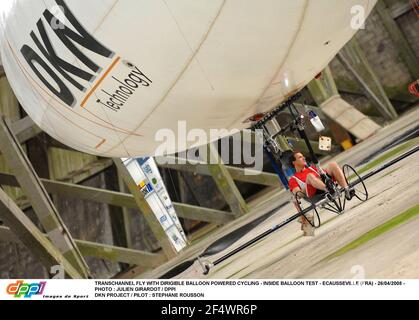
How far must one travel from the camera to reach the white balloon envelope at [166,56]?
221 inches

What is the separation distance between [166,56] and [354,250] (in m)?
2.29

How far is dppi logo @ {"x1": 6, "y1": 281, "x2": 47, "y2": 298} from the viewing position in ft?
17.4

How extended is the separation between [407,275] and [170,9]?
9.80 ft

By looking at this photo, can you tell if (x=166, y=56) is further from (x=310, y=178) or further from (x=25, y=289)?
(x=25, y=289)

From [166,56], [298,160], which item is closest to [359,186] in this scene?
[298,160]

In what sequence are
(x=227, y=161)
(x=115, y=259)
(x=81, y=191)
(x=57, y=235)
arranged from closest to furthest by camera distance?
(x=57, y=235)
(x=115, y=259)
(x=81, y=191)
(x=227, y=161)

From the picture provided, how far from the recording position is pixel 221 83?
609 cm

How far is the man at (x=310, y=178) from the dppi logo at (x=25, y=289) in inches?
112

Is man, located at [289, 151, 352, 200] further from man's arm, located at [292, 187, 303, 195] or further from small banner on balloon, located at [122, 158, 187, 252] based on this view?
small banner on balloon, located at [122, 158, 187, 252]

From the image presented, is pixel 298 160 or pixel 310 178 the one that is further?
pixel 298 160

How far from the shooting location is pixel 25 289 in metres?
5.41

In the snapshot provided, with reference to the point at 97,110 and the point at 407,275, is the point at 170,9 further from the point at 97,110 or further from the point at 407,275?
the point at 407,275

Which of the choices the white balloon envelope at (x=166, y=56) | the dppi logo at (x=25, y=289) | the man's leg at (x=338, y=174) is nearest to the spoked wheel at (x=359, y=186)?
the man's leg at (x=338, y=174)
